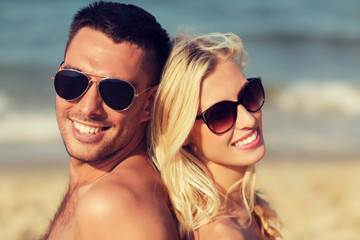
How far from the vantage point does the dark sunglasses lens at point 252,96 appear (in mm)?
3350

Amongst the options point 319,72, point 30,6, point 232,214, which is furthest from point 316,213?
point 30,6

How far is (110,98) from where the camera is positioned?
10.1 feet

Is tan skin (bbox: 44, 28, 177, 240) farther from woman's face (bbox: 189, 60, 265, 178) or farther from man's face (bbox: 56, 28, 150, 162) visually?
woman's face (bbox: 189, 60, 265, 178)

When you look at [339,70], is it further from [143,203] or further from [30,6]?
[143,203]

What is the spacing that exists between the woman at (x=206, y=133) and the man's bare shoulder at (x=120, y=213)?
33 cm

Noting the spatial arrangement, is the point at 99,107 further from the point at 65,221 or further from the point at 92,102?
the point at 65,221

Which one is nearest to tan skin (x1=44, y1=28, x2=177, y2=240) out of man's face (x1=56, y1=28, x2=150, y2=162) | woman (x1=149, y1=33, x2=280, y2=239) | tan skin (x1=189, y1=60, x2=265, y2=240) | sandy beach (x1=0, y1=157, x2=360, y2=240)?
man's face (x1=56, y1=28, x2=150, y2=162)

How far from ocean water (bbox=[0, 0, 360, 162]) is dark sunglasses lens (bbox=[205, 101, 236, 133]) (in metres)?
0.66

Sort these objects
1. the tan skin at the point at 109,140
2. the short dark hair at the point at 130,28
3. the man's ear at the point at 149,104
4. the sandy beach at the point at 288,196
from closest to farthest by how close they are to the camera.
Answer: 1. the tan skin at the point at 109,140
2. the short dark hair at the point at 130,28
3. the man's ear at the point at 149,104
4. the sandy beach at the point at 288,196

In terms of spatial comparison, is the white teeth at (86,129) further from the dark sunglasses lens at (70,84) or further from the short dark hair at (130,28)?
the short dark hair at (130,28)

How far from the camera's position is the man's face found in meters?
3.12

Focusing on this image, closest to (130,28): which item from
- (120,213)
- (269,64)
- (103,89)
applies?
(103,89)

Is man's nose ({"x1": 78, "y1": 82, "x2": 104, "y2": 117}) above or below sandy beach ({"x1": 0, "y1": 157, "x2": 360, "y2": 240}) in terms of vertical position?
above

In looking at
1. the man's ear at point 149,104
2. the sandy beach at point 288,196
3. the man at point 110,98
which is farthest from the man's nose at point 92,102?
the sandy beach at point 288,196
